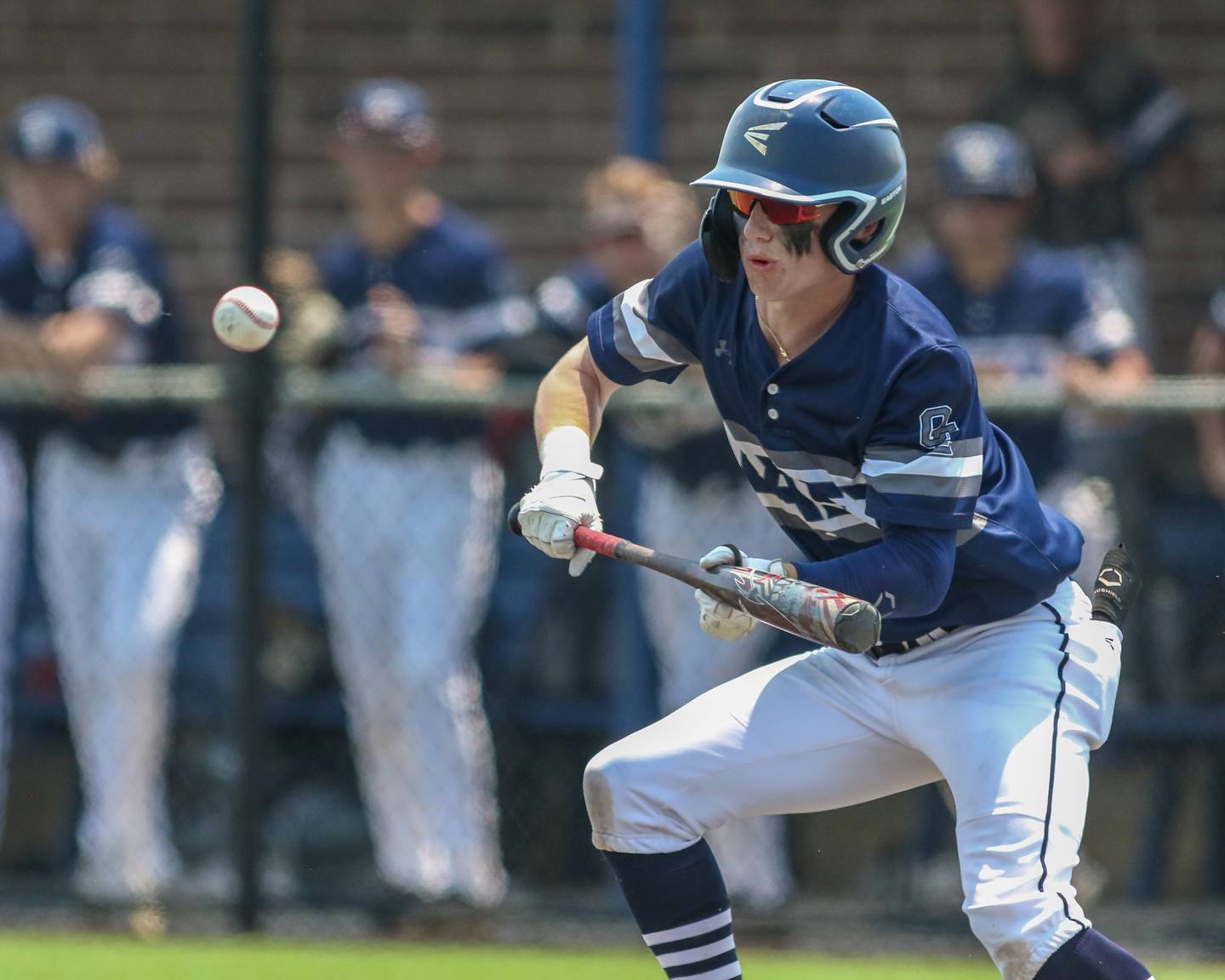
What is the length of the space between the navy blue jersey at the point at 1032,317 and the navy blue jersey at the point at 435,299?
1.30 meters

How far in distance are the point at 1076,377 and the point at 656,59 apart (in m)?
1.63

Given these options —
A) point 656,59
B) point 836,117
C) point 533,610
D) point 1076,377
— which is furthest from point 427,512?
point 836,117

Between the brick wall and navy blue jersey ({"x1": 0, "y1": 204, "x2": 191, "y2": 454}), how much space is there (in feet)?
5.08

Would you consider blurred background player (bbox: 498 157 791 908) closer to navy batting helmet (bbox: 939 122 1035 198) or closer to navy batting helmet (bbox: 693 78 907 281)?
navy batting helmet (bbox: 939 122 1035 198)

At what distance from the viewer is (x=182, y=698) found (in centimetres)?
619

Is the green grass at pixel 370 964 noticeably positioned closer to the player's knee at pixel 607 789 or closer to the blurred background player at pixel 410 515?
the blurred background player at pixel 410 515

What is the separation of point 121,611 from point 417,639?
907mm

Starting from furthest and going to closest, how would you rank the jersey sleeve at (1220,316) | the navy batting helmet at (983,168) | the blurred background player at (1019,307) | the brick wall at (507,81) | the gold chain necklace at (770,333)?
the brick wall at (507,81), the jersey sleeve at (1220,316), the navy batting helmet at (983,168), the blurred background player at (1019,307), the gold chain necklace at (770,333)

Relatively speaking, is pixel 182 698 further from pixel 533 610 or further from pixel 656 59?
pixel 656 59

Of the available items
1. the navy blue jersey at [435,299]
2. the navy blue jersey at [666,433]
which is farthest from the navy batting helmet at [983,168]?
the navy blue jersey at [435,299]

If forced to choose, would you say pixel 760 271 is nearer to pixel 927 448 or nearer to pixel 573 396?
pixel 927 448

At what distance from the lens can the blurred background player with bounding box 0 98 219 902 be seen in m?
5.65

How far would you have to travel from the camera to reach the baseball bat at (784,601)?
2953mm

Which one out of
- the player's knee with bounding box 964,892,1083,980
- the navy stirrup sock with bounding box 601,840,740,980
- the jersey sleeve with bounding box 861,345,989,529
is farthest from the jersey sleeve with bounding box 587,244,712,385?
the player's knee with bounding box 964,892,1083,980
